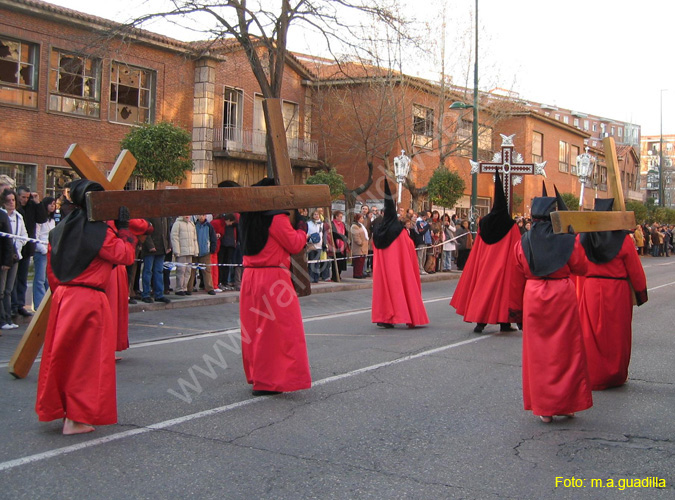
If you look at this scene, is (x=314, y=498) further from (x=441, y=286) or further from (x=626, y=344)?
(x=441, y=286)

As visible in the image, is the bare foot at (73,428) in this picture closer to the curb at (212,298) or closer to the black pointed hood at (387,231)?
the black pointed hood at (387,231)

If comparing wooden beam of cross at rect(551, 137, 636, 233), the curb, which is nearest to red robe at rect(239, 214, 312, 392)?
wooden beam of cross at rect(551, 137, 636, 233)

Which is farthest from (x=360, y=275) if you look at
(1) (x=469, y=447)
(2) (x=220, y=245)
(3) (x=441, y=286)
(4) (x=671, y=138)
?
(4) (x=671, y=138)

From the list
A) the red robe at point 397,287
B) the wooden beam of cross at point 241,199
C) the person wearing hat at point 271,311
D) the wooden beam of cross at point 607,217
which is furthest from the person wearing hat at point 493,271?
the person wearing hat at point 271,311

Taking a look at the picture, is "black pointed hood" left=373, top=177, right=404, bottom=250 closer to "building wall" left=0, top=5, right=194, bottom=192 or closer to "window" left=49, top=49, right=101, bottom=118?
"building wall" left=0, top=5, right=194, bottom=192

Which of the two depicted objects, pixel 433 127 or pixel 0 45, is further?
pixel 433 127

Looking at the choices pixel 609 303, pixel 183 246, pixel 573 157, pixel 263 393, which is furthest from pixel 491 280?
pixel 573 157

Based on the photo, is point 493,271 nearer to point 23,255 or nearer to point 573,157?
point 23,255

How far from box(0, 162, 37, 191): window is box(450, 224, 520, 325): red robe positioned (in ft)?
53.8

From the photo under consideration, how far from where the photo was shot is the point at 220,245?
51.5ft

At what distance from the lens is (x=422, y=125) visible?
32062 millimetres

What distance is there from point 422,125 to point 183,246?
1987cm

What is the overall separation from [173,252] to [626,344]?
30.7ft

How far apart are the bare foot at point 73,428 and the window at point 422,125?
2662 centimetres
